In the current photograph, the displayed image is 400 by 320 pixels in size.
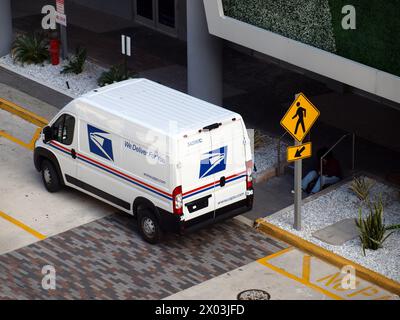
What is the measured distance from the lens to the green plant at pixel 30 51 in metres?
27.0

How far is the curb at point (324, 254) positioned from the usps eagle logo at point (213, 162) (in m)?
1.48

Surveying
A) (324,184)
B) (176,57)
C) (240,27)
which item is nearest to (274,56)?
(240,27)

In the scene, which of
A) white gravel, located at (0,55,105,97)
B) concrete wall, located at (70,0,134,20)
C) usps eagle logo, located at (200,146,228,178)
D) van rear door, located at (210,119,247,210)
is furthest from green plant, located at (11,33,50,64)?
usps eagle logo, located at (200,146,228,178)

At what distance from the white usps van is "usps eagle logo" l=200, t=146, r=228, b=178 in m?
0.02

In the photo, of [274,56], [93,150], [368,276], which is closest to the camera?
[368,276]

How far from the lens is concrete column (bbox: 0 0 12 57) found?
27.3 meters

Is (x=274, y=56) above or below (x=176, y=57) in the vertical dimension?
above

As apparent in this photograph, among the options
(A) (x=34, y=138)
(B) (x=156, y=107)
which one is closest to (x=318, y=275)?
(B) (x=156, y=107)

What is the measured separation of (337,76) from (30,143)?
6.84 metres

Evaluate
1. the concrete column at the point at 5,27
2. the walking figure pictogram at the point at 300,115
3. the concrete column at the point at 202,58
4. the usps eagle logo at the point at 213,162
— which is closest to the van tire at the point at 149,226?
the usps eagle logo at the point at 213,162

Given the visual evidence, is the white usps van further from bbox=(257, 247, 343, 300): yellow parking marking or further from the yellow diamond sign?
bbox=(257, 247, 343, 300): yellow parking marking

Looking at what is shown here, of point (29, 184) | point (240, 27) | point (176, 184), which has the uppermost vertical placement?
point (240, 27)

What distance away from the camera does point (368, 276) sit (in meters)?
17.8

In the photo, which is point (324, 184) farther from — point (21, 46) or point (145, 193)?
point (21, 46)
